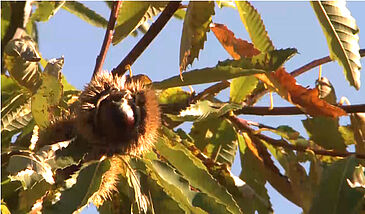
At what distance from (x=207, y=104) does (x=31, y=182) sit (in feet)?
1.51

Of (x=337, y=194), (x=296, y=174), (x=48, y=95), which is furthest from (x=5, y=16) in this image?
(x=337, y=194)

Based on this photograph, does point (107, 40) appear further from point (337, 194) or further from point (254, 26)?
point (337, 194)

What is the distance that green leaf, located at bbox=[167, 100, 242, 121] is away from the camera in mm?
1596

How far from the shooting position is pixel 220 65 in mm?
1541

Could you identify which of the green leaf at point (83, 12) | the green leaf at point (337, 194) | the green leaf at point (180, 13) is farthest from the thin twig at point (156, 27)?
the green leaf at point (83, 12)

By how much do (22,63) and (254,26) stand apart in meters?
0.55

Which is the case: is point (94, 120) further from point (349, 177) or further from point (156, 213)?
point (349, 177)

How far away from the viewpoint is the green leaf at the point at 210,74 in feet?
4.94

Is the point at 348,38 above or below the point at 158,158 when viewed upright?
above

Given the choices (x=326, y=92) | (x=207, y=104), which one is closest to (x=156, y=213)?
(x=207, y=104)

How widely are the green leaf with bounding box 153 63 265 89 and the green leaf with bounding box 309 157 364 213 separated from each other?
0.27m

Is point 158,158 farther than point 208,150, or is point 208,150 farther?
point 208,150

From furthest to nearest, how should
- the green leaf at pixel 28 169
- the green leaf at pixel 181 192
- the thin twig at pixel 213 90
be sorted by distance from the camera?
the thin twig at pixel 213 90, the green leaf at pixel 181 192, the green leaf at pixel 28 169

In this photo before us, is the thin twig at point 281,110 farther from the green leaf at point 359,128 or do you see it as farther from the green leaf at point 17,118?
the green leaf at point 17,118
